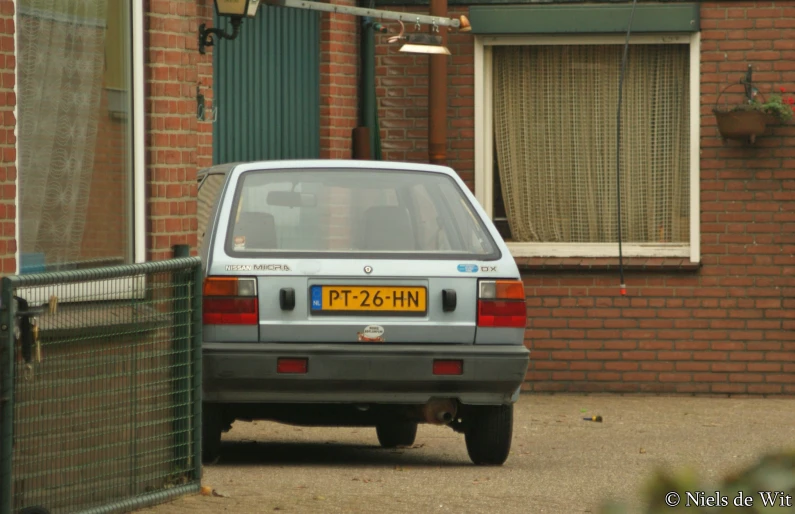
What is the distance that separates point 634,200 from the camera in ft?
41.0

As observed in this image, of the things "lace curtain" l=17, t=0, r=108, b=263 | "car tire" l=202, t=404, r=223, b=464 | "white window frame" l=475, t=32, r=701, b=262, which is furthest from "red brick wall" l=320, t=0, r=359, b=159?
"lace curtain" l=17, t=0, r=108, b=263

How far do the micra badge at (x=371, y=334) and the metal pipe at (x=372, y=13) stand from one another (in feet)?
13.1

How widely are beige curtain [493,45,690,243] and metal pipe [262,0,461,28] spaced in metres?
0.87

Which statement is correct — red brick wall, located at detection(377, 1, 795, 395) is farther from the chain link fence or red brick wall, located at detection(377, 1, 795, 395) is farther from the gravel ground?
the chain link fence

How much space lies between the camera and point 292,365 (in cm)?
729

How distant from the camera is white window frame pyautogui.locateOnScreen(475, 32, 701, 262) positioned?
12125mm

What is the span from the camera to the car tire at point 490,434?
773cm

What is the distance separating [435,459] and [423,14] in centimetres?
496

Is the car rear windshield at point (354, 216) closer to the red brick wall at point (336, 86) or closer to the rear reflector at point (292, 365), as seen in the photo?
the rear reflector at point (292, 365)

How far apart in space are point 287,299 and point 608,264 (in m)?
5.32

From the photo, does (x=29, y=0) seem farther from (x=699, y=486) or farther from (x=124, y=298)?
(x=699, y=486)

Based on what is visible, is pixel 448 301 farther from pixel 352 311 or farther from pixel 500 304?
pixel 352 311

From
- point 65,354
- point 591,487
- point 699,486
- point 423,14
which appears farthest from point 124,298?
point 423,14

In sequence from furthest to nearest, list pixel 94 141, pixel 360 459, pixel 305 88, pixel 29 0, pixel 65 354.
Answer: pixel 305 88, pixel 360 459, pixel 94 141, pixel 29 0, pixel 65 354
